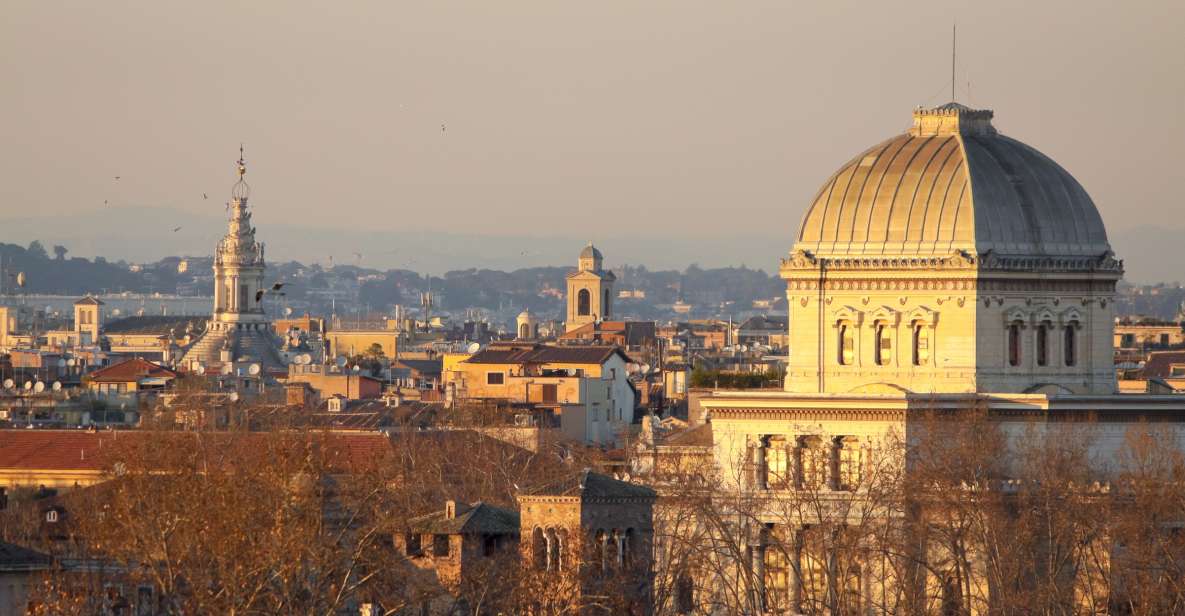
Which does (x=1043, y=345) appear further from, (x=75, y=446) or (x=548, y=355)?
(x=548, y=355)

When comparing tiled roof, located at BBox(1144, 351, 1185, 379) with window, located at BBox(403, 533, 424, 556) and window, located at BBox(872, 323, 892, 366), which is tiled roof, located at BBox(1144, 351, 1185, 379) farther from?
window, located at BBox(403, 533, 424, 556)

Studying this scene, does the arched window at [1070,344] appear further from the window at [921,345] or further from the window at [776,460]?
the window at [776,460]

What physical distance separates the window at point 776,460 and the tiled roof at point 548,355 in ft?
221

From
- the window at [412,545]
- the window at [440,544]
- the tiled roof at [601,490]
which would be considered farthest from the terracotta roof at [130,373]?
the window at [412,545]

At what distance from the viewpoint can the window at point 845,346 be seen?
92.4 meters

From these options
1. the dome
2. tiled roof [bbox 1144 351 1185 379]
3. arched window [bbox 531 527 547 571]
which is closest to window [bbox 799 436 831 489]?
the dome

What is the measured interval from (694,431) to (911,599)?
2058cm

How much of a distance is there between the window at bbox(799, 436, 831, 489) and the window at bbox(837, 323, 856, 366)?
7.52ft

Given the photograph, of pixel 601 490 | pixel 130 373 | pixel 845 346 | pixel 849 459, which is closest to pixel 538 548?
pixel 601 490

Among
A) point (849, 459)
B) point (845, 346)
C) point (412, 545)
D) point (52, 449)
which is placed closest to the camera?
point (412, 545)

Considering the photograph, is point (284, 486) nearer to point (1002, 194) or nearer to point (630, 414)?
point (1002, 194)

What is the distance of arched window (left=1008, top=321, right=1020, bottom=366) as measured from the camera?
3580 inches

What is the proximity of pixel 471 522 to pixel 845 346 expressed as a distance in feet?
49.9

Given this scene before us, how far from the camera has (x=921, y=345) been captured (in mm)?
91188
